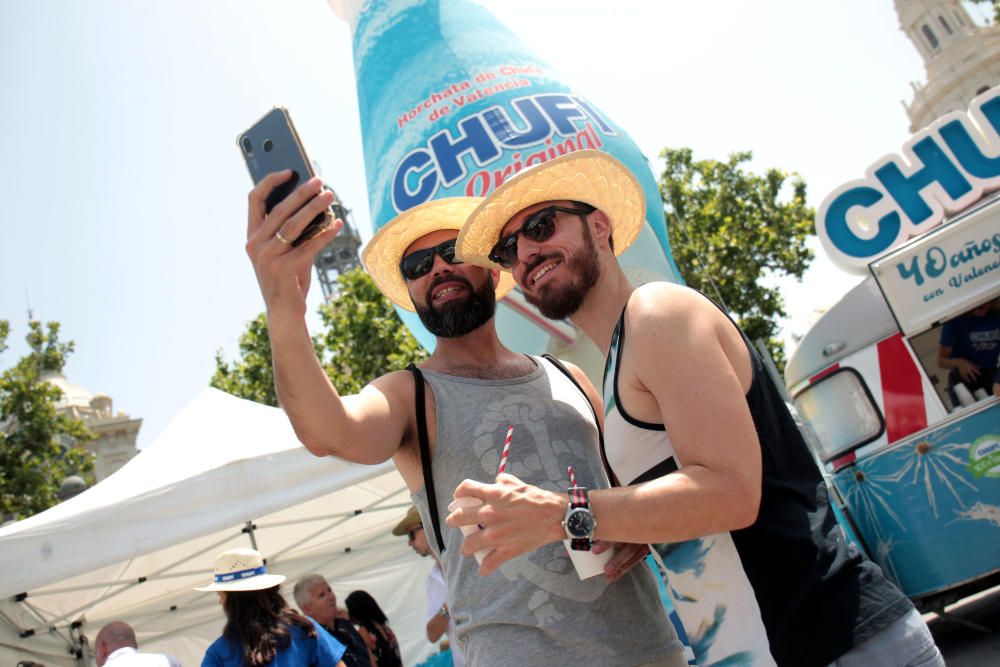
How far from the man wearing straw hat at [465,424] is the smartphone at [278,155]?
3 centimetres

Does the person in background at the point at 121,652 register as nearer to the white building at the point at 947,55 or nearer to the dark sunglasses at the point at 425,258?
the dark sunglasses at the point at 425,258

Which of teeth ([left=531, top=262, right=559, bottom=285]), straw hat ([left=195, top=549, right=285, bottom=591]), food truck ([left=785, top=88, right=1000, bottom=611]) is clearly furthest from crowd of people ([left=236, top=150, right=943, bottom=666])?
food truck ([left=785, top=88, right=1000, bottom=611])

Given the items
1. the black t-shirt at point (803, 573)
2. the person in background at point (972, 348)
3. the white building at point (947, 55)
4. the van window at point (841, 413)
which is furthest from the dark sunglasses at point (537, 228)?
the white building at point (947, 55)

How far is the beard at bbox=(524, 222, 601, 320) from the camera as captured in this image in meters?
1.96

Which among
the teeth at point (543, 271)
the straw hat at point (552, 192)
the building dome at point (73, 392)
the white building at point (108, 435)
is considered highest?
the building dome at point (73, 392)

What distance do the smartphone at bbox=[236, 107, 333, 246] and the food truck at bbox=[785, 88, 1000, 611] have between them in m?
4.77

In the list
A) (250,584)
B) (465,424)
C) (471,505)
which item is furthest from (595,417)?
(250,584)

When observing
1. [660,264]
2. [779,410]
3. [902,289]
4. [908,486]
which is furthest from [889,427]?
[779,410]

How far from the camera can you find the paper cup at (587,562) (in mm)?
1565

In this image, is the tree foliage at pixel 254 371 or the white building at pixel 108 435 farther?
the white building at pixel 108 435

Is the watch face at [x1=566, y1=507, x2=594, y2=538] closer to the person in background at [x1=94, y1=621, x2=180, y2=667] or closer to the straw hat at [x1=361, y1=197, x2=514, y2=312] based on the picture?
the straw hat at [x1=361, y1=197, x2=514, y2=312]

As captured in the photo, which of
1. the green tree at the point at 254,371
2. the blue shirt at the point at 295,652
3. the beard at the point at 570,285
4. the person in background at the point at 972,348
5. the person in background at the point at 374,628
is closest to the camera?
the beard at the point at 570,285

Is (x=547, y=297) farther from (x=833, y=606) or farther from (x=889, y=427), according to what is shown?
(x=889, y=427)

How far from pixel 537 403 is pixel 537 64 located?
5.00 metres
